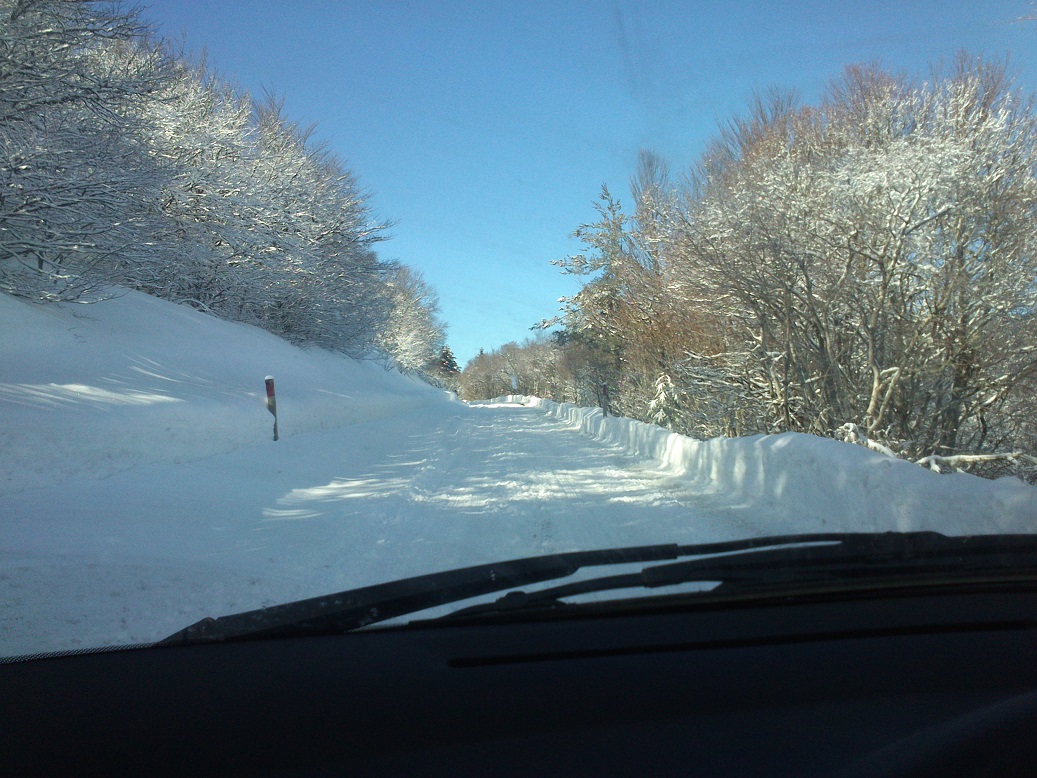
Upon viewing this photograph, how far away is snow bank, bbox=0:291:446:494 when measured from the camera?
27.8 ft

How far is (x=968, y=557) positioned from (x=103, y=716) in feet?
12.1

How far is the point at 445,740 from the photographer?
2012mm

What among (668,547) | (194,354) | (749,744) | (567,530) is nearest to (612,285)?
(194,354)

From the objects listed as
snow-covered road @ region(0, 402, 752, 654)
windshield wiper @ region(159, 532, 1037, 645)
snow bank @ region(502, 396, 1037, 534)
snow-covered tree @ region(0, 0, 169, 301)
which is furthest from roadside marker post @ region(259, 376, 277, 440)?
windshield wiper @ region(159, 532, 1037, 645)

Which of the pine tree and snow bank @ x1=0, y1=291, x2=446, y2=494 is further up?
the pine tree

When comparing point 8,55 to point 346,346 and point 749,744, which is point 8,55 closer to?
point 749,744

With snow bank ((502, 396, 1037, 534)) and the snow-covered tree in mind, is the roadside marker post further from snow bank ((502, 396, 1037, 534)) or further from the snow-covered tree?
snow bank ((502, 396, 1037, 534))

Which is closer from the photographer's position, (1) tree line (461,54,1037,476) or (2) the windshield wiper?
(2) the windshield wiper

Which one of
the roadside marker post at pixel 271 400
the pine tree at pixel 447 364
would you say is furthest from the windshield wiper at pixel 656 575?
the pine tree at pixel 447 364

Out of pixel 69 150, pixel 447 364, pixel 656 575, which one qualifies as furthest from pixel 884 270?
pixel 447 364

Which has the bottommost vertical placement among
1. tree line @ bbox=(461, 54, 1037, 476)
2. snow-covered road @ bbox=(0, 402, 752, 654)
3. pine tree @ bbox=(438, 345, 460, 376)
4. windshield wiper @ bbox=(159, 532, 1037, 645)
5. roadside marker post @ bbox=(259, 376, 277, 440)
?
snow-covered road @ bbox=(0, 402, 752, 654)

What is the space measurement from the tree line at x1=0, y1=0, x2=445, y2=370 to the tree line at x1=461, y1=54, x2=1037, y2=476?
35.6 feet

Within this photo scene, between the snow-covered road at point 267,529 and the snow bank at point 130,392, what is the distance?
0.43 m

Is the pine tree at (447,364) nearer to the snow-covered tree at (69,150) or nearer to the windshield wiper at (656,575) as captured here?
the snow-covered tree at (69,150)
